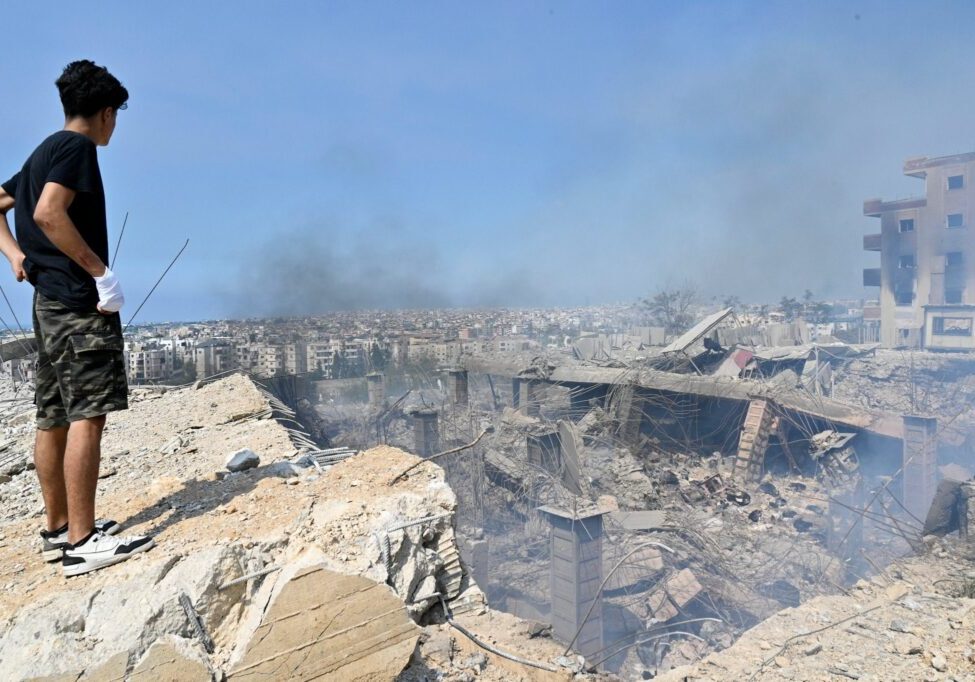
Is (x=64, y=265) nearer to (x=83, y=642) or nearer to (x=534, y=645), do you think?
(x=83, y=642)

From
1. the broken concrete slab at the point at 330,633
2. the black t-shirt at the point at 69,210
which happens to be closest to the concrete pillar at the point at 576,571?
the broken concrete slab at the point at 330,633

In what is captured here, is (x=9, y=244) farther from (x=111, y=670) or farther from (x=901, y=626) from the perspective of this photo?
(x=901, y=626)

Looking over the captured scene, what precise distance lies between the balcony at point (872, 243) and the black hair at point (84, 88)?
38.5 metres

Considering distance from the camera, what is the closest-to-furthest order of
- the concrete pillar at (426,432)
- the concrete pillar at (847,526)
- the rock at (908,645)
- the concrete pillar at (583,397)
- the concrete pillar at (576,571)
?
the rock at (908,645)
the concrete pillar at (576,571)
the concrete pillar at (847,526)
the concrete pillar at (426,432)
the concrete pillar at (583,397)

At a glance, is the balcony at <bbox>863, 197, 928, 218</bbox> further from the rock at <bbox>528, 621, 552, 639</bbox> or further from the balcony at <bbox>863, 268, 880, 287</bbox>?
the rock at <bbox>528, 621, 552, 639</bbox>

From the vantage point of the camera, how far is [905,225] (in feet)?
105

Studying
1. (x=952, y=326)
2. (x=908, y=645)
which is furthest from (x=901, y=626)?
(x=952, y=326)

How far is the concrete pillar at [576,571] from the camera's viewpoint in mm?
6285

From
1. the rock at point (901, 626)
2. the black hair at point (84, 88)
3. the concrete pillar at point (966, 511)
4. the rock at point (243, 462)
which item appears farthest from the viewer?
the concrete pillar at point (966, 511)

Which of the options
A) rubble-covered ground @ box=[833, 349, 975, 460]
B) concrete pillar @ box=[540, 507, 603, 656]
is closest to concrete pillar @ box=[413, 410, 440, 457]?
concrete pillar @ box=[540, 507, 603, 656]

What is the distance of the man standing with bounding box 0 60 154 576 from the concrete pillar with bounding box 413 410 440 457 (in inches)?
326

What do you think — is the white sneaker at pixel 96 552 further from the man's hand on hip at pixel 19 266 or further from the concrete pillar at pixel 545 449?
the concrete pillar at pixel 545 449

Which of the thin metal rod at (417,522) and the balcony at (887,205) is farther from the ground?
the balcony at (887,205)

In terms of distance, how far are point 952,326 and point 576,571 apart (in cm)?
2604
